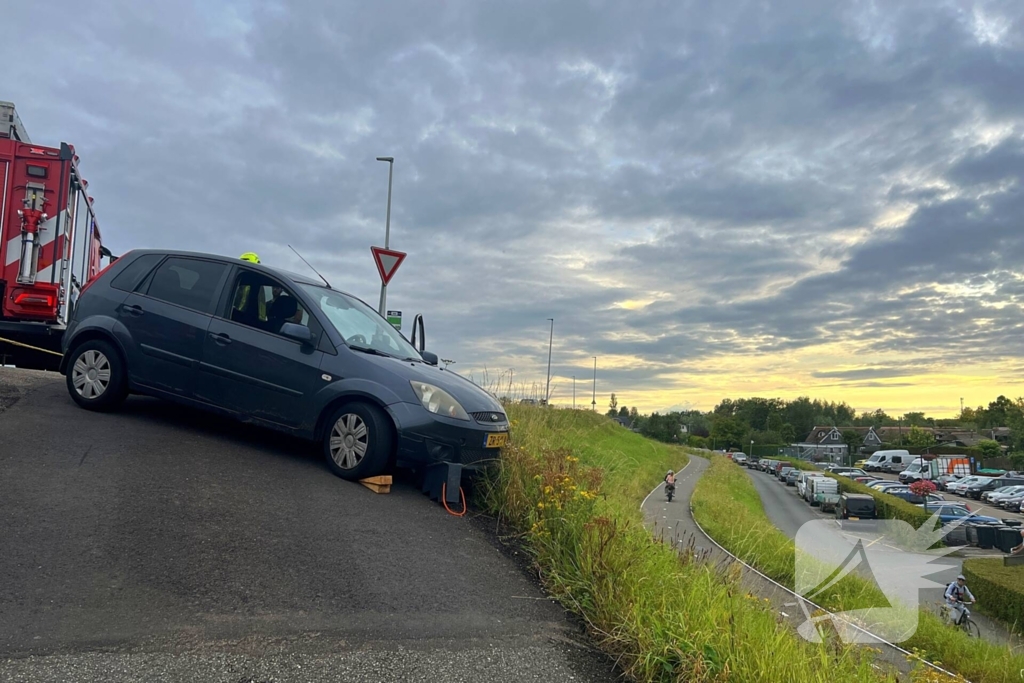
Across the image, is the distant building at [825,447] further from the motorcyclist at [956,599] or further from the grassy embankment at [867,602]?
the grassy embankment at [867,602]

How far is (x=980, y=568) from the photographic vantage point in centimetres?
2025

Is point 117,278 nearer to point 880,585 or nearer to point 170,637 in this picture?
point 170,637

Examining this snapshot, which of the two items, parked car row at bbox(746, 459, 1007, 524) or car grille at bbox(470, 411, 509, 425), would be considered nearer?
car grille at bbox(470, 411, 509, 425)

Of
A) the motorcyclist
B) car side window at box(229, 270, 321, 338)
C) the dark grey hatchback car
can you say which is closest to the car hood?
the dark grey hatchback car

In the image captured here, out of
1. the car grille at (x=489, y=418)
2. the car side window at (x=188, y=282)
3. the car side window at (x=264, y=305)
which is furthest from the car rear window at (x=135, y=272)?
the car grille at (x=489, y=418)

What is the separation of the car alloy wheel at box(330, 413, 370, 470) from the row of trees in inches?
3449

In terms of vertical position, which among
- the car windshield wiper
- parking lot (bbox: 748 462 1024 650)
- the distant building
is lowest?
parking lot (bbox: 748 462 1024 650)

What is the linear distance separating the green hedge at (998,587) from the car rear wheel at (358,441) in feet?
59.2

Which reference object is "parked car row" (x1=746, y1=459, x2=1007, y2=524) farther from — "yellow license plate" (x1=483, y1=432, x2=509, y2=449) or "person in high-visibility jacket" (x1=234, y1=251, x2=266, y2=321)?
"person in high-visibility jacket" (x1=234, y1=251, x2=266, y2=321)

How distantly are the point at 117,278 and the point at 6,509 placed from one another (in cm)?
349

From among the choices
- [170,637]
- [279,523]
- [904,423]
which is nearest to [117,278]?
[279,523]

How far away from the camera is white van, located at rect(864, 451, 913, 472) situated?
85375 mm

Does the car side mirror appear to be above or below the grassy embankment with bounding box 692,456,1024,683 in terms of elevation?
above

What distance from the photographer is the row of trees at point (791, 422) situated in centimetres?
10669
